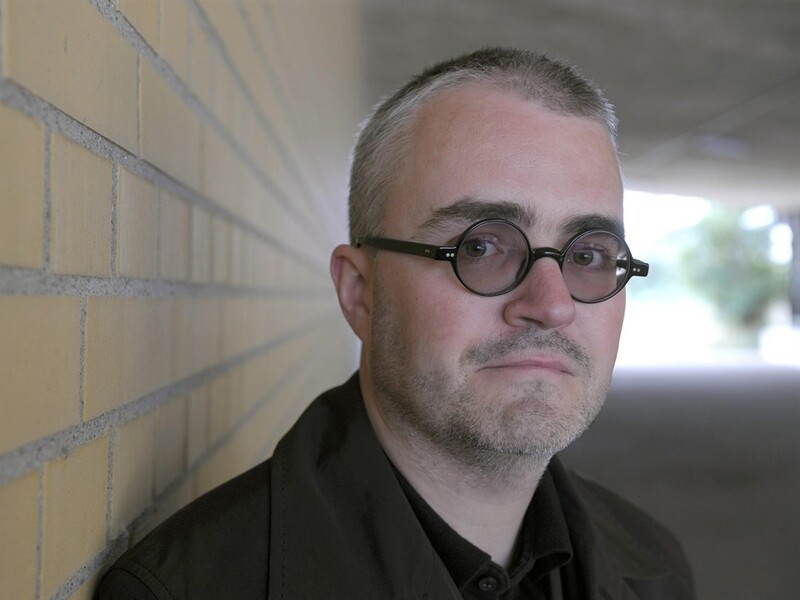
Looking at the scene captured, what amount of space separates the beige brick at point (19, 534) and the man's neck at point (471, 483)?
80 centimetres

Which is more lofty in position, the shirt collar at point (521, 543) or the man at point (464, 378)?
the man at point (464, 378)

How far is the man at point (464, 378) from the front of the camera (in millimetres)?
1350

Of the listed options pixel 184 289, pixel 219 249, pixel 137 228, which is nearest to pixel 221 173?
pixel 219 249

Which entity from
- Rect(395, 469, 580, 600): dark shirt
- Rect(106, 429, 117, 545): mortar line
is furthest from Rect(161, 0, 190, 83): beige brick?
Rect(395, 469, 580, 600): dark shirt

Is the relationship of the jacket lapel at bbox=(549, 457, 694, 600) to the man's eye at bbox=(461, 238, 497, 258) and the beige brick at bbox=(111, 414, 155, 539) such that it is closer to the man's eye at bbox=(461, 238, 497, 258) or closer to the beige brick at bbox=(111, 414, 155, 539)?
the man's eye at bbox=(461, 238, 497, 258)

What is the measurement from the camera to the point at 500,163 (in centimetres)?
156

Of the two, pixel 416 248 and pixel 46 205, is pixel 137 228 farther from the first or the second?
pixel 416 248

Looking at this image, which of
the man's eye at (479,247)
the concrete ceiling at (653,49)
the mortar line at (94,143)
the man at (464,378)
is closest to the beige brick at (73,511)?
the man at (464,378)

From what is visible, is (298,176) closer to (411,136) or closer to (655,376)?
(411,136)

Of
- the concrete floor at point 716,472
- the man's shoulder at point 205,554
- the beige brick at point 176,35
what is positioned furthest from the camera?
the concrete floor at point 716,472

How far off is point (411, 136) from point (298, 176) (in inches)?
84.1

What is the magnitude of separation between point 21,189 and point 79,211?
0.19m

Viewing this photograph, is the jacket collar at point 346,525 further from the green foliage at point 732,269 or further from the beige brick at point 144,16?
the green foliage at point 732,269

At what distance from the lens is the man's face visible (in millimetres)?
1487
